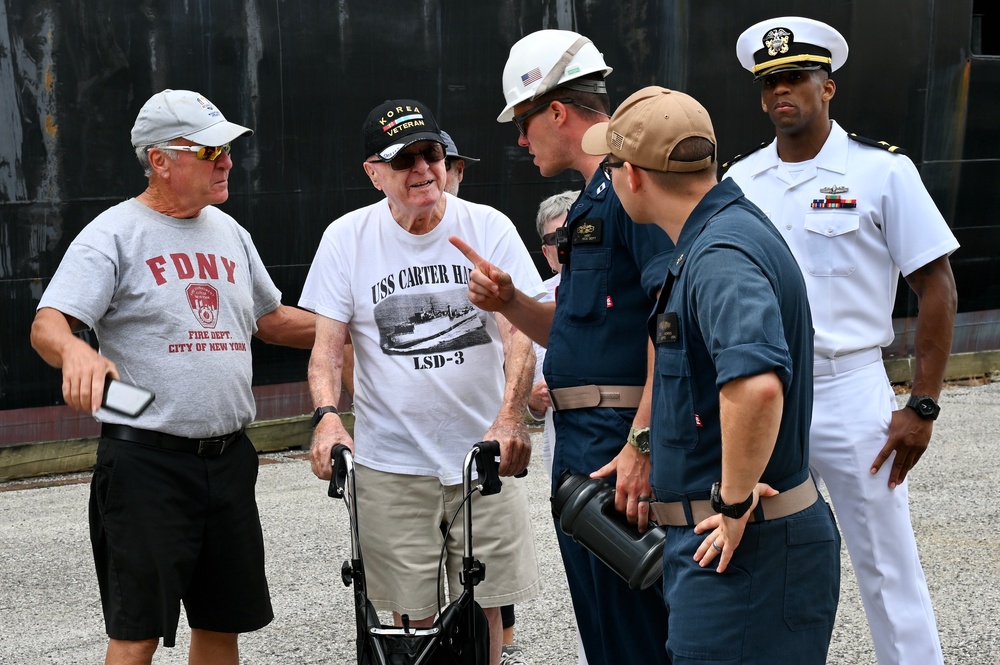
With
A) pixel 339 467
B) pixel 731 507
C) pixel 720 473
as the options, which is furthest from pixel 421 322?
pixel 731 507

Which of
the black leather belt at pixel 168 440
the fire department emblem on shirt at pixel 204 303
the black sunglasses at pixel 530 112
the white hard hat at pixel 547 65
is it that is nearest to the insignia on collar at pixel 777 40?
the white hard hat at pixel 547 65

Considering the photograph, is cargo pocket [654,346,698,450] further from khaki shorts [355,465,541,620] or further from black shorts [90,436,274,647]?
black shorts [90,436,274,647]

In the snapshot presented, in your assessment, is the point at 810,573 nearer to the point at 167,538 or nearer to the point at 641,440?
the point at 641,440

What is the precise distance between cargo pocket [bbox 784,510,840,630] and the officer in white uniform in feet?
3.62

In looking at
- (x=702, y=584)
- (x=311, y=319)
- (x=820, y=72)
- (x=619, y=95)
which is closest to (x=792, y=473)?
(x=702, y=584)

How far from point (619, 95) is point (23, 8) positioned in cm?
421

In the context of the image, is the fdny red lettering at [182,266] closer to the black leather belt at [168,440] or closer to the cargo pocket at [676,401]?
the black leather belt at [168,440]

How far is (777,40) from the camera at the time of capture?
3.79 m

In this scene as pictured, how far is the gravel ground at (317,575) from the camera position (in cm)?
440

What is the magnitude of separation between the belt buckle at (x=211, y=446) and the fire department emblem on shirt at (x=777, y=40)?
2104 mm

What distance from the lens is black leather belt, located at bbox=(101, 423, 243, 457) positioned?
11.0 ft

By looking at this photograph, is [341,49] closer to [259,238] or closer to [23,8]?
[259,238]

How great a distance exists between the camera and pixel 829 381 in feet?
11.7

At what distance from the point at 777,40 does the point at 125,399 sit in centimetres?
Answer: 229
